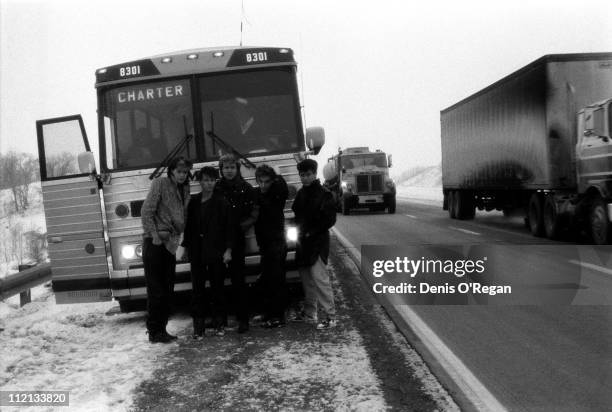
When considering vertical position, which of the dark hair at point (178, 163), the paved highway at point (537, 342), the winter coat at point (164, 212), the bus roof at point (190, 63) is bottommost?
the paved highway at point (537, 342)

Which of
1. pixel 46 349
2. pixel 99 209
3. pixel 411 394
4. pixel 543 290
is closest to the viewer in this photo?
pixel 411 394

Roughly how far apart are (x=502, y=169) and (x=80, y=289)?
40.9ft

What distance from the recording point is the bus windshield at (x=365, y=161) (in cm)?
2734

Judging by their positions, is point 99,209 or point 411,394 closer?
point 411,394

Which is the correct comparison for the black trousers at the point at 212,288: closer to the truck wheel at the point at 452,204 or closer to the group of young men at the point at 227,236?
the group of young men at the point at 227,236

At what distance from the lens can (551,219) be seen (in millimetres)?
13969

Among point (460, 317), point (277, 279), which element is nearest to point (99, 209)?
point (277, 279)

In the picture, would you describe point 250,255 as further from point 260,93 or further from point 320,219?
point 260,93

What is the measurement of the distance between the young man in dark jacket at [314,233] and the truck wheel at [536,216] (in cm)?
935

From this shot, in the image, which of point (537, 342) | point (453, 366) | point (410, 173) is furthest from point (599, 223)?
point (410, 173)

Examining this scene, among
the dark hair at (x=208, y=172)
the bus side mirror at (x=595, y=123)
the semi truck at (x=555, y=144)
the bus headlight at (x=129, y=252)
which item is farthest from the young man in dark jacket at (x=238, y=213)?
the bus side mirror at (x=595, y=123)

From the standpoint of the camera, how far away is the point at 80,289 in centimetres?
705

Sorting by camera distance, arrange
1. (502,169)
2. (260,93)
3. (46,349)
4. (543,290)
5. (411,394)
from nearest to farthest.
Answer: (411,394), (46,349), (260,93), (543,290), (502,169)

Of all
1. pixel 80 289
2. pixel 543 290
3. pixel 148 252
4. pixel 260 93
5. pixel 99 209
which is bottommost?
pixel 543 290
